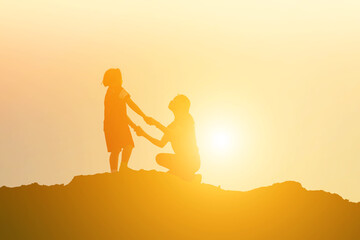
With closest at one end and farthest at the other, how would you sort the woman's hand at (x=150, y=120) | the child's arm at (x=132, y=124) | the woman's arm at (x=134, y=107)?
the woman's arm at (x=134, y=107), the child's arm at (x=132, y=124), the woman's hand at (x=150, y=120)

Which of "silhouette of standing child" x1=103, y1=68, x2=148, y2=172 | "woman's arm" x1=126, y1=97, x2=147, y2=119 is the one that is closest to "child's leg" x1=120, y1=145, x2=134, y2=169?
"silhouette of standing child" x1=103, y1=68, x2=148, y2=172

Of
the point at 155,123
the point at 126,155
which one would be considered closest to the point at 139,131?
the point at 155,123

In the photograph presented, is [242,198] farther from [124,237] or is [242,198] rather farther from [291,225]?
[124,237]

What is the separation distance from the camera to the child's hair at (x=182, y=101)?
→ 28.4m

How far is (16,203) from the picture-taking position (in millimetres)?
28859

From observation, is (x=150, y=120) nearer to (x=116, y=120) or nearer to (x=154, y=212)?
(x=116, y=120)

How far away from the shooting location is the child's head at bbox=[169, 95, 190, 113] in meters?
28.4

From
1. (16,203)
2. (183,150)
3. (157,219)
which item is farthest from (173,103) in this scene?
(16,203)

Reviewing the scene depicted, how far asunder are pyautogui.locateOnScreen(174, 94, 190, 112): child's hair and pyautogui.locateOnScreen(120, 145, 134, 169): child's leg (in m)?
1.70

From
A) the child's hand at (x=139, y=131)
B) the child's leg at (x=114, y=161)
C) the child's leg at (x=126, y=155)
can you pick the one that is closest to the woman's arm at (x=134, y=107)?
the child's hand at (x=139, y=131)

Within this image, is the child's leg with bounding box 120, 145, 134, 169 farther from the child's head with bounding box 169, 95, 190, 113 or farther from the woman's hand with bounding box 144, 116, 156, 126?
the child's head with bounding box 169, 95, 190, 113

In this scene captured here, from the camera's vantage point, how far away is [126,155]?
28344mm

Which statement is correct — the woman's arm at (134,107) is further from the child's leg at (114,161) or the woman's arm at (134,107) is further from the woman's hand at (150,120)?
the child's leg at (114,161)

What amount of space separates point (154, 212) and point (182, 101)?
3.04 metres
